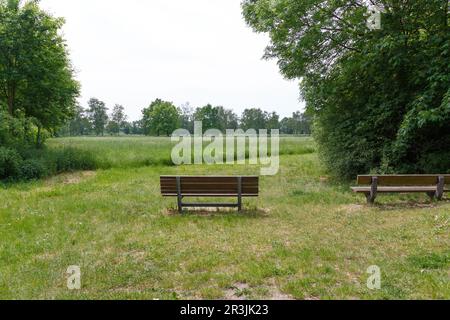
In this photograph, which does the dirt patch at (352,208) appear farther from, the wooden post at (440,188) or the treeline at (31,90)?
the treeline at (31,90)

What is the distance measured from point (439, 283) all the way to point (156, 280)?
3.33m

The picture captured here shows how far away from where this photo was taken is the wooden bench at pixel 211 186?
723 cm

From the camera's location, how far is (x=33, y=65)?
15.3m

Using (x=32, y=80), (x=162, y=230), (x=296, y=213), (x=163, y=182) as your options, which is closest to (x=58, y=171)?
(x=32, y=80)

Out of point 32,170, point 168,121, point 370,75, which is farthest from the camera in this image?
point 168,121

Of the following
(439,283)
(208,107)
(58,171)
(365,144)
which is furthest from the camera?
(208,107)

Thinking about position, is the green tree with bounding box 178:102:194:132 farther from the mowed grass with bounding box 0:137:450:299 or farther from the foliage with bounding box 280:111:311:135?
the mowed grass with bounding box 0:137:450:299

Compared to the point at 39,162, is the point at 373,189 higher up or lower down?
lower down

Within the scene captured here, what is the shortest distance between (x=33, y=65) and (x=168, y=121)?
61212 mm

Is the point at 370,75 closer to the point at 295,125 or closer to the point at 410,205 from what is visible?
the point at 410,205

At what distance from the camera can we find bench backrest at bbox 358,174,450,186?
745cm

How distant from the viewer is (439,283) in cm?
339

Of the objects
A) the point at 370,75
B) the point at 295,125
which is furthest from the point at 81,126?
the point at 370,75

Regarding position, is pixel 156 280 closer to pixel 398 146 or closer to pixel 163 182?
pixel 163 182
